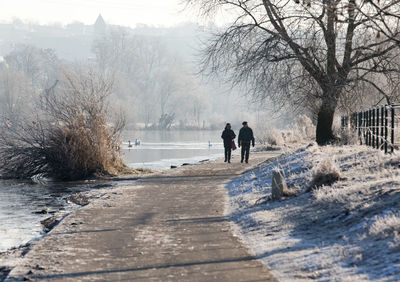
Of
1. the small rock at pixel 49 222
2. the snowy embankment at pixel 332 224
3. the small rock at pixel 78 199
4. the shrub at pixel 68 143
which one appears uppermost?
the shrub at pixel 68 143

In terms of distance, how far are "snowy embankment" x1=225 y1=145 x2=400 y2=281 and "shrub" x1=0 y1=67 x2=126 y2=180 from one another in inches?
375

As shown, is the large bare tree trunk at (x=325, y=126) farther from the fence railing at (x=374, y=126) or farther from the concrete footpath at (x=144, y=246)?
the concrete footpath at (x=144, y=246)

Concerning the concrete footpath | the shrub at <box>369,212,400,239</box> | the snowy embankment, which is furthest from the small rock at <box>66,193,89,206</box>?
the shrub at <box>369,212,400,239</box>

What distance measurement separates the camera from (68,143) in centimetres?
2231

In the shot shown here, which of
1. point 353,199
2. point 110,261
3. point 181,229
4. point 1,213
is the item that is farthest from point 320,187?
point 1,213

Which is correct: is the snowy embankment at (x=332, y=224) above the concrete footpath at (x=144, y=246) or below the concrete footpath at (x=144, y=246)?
above

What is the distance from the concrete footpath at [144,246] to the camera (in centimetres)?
741

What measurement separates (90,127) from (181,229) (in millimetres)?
13054

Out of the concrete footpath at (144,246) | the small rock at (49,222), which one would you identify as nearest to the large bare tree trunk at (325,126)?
the concrete footpath at (144,246)

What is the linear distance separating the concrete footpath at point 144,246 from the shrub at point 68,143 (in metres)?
7.74

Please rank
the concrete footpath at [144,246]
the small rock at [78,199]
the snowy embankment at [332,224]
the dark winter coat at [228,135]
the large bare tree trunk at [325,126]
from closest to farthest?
the snowy embankment at [332,224], the concrete footpath at [144,246], the small rock at [78,199], the large bare tree trunk at [325,126], the dark winter coat at [228,135]

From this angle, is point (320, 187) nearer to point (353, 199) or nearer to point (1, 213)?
point (353, 199)

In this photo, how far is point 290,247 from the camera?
27.4ft

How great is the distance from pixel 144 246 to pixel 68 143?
14029 mm
